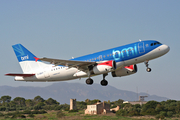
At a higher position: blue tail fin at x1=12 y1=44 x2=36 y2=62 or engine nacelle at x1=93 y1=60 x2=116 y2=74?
blue tail fin at x1=12 y1=44 x2=36 y2=62

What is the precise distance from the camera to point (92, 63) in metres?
45.7

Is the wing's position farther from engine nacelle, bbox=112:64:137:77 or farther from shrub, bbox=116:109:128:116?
shrub, bbox=116:109:128:116

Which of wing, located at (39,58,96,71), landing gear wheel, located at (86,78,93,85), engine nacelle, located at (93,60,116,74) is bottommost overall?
landing gear wheel, located at (86,78,93,85)

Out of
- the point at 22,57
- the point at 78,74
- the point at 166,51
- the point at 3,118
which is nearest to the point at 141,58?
the point at 166,51

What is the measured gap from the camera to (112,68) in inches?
1713

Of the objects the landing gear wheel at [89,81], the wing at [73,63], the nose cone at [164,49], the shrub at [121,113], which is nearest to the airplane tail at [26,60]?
the wing at [73,63]

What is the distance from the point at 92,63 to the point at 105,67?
279 centimetres

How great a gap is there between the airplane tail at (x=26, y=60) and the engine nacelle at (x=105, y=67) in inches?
523

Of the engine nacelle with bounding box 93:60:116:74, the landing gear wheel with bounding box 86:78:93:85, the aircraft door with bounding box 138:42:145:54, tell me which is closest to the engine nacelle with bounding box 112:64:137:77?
the landing gear wheel with bounding box 86:78:93:85

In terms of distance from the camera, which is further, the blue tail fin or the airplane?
the blue tail fin

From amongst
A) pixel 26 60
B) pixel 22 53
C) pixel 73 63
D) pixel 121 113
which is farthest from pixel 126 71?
pixel 121 113

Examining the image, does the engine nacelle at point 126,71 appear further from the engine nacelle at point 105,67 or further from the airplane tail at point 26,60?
the airplane tail at point 26,60

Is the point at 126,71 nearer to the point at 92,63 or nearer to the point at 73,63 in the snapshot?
the point at 92,63

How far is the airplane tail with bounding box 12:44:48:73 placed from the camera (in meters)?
53.6
